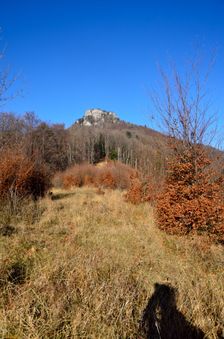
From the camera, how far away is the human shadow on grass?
2.62 metres

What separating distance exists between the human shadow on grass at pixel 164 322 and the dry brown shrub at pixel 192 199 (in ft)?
7.99

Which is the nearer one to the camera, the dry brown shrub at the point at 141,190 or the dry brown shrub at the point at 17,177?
the dry brown shrub at the point at 17,177

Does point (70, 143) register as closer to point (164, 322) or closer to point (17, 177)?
point (17, 177)

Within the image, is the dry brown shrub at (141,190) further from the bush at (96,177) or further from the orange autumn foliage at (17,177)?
the bush at (96,177)

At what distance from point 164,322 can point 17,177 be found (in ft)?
22.4

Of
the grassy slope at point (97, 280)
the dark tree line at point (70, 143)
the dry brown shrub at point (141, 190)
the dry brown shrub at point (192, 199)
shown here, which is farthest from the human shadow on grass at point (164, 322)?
the dark tree line at point (70, 143)

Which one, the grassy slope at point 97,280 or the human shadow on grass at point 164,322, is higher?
the grassy slope at point 97,280

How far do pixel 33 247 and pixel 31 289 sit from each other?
1612 millimetres

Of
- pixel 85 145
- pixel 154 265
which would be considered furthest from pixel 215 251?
pixel 85 145

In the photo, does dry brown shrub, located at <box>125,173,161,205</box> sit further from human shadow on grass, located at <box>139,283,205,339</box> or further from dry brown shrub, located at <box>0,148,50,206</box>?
human shadow on grass, located at <box>139,283,205,339</box>

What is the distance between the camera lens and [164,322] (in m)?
2.78

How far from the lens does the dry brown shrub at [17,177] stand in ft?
25.2

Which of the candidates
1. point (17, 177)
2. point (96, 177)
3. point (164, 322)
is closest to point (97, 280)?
point (164, 322)

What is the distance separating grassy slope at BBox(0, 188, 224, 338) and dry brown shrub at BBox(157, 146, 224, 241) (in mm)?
433
